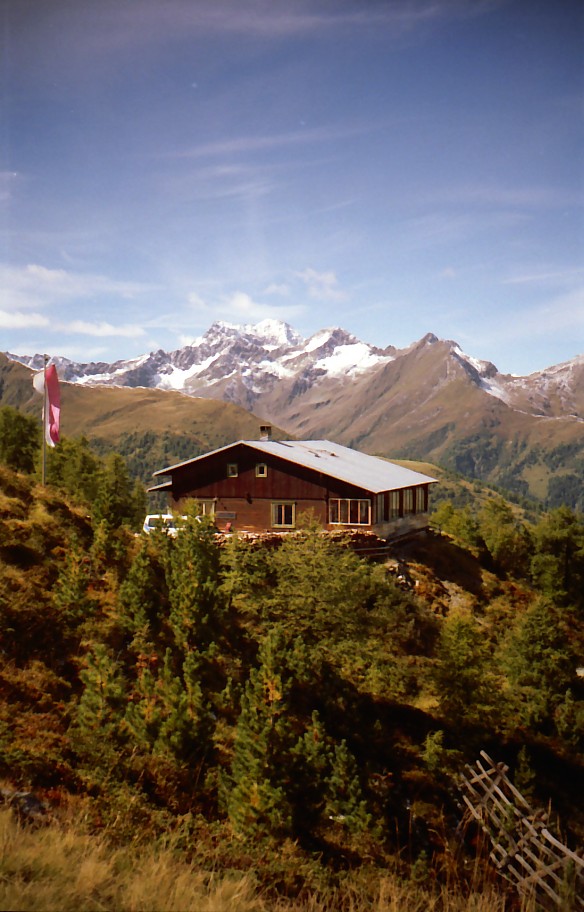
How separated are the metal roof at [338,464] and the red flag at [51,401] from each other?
1024 cm

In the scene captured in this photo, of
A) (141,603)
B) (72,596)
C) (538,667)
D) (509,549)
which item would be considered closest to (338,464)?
(509,549)

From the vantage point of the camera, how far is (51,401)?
33.5m

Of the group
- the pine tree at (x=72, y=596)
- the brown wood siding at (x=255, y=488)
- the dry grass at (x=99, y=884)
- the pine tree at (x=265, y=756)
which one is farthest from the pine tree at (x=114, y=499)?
the dry grass at (x=99, y=884)

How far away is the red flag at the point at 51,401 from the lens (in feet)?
110

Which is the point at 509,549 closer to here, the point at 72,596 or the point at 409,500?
the point at 409,500

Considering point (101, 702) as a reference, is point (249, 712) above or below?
below

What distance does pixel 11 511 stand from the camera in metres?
31.1

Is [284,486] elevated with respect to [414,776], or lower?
elevated

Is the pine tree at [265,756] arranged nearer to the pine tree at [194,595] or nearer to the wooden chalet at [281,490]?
the pine tree at [194,595]

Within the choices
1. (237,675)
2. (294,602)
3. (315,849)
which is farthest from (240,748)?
(294,602)

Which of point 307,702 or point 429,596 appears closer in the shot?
point 307,702

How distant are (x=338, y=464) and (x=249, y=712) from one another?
31.0 meters

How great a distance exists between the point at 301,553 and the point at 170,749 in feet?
36.4

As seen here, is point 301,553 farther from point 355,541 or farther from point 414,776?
point 355,541
